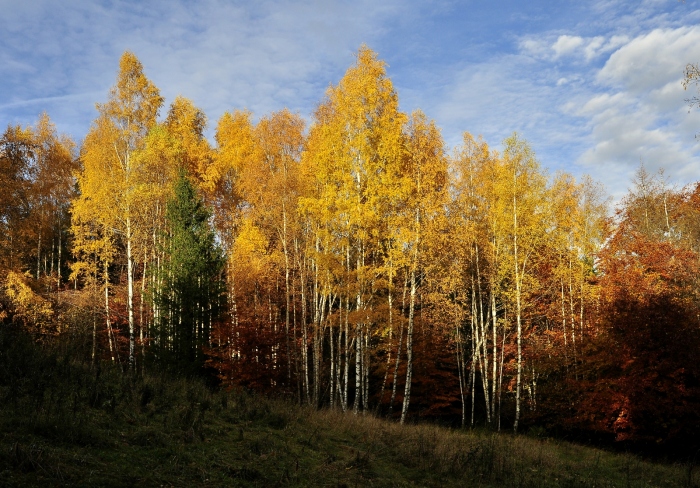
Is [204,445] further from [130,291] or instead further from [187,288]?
[187,288]

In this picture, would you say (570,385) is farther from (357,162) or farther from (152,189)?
(152,189)

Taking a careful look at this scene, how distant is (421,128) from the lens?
54.0ft

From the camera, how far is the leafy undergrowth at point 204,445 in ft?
19.1

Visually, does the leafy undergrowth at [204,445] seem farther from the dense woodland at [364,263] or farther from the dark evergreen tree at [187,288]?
the dark evergreen tree at [187,288]

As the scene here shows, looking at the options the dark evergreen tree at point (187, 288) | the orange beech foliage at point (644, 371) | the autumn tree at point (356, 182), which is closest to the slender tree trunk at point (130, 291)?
the dark evergreen tree at point (187, 288)

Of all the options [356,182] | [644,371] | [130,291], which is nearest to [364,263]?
[356,182]

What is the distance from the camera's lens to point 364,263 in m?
16.5

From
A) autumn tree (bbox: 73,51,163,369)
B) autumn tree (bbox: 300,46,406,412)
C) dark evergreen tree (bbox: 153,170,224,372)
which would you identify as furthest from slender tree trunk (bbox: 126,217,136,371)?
autumn tree (bbox: 300,46,406,412)

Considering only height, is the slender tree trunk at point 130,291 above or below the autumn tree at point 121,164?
below

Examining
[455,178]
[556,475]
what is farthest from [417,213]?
[556,475]

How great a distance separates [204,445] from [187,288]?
11.9 m

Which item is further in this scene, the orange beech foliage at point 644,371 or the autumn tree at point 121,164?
the autumn tree at point 121,164

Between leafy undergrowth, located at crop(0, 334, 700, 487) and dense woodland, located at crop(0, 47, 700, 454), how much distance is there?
177 inches

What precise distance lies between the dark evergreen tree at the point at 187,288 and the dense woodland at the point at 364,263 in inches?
3.2
